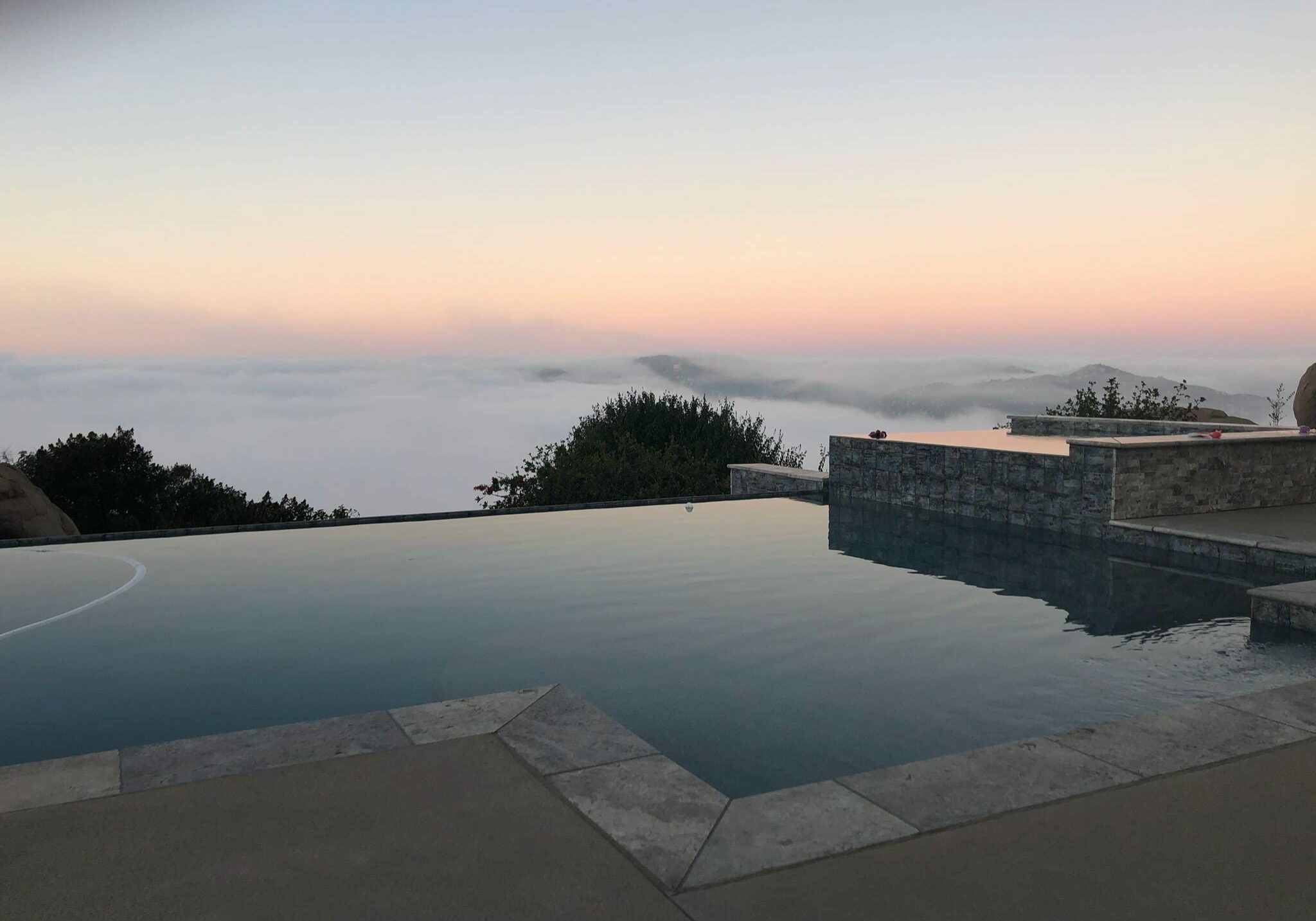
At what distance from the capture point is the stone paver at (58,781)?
3750 millimetres

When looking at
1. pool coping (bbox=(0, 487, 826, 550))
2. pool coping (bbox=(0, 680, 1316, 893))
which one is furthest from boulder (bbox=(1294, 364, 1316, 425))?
pool coping (bbox=(0, 680, 1316, 893))

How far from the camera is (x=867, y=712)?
5.59m

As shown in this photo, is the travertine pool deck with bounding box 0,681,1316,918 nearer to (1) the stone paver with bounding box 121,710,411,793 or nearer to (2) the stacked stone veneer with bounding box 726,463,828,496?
(1) the stone paver with bounding box 121,710,411,793

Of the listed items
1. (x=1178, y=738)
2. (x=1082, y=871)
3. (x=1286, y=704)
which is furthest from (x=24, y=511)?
(x=1286, y=704)

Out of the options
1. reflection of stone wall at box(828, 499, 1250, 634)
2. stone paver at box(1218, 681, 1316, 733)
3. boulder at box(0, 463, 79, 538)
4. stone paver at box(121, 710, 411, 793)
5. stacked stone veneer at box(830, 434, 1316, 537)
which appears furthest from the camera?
boulder at box(0, 463, 79, 538)

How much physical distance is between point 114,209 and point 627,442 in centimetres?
1083

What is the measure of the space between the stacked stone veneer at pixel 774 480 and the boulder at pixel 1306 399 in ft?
41.5

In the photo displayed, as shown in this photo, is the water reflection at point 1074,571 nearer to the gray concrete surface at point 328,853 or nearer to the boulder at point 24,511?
the gray concrete surface at point 328,853

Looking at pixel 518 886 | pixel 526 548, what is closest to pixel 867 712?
pixel 518 886

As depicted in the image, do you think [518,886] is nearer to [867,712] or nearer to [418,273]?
[867,712]

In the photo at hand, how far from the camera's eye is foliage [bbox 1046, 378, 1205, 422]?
72.0ft

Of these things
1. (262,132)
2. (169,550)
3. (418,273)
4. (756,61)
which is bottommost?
(169,550)

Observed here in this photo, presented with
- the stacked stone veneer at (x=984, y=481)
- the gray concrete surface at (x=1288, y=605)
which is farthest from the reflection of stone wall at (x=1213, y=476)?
the gray concrete surface at (x=1288, y=605)

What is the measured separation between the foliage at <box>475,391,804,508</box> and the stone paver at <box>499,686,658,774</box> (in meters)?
14.5
